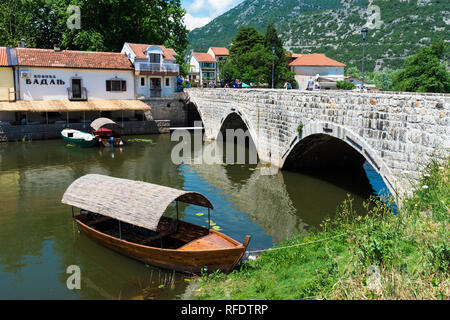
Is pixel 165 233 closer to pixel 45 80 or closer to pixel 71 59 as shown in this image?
pixel 45 80

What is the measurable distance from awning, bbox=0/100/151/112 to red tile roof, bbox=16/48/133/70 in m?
2.95

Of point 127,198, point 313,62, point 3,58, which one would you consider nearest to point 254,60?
point 313,62

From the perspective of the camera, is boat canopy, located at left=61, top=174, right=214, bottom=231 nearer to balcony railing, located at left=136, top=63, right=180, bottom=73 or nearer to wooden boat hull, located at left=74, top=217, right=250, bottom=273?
wooden boat hull, located at left=74, top=217, right=250, bottom=273

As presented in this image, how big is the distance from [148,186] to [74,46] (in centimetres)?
3340

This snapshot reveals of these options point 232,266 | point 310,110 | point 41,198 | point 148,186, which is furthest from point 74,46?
point 232,266

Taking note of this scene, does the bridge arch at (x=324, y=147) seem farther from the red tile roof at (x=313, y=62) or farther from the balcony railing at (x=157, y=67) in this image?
the red tile roof at (x=313, y=62)

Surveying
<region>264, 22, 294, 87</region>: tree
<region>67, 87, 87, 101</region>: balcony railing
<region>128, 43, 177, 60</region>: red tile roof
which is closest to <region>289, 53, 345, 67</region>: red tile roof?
<region>264, 22, 294, 87</region>: tree

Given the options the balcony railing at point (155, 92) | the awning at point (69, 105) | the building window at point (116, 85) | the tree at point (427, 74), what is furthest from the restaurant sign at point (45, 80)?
the tree at point (427, 74)

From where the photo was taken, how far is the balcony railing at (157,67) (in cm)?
3628

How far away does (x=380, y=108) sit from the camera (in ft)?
43.1

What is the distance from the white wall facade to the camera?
32.3 meters

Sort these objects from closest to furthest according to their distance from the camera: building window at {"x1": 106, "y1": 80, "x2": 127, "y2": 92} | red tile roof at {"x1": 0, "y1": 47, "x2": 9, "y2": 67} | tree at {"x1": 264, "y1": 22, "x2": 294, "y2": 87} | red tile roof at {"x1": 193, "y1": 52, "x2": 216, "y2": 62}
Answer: red tile roof at {"x1": 0, "y1": 47, "x2": 9, "y2": 67} → building window at {"x1": 106, "y1": 80, "x2": 127, "y2": 92} → tree at {"x1": 264, "y1": 22, "x2": 294, "y2": 87} → red tile roof at {"x1": 193, "y1": 52, "x2": 216, "y2": 62}

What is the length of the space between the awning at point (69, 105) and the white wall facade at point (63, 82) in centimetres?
92

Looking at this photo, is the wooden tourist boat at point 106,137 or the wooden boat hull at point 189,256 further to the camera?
the wooden tourist boat at point 106,137
